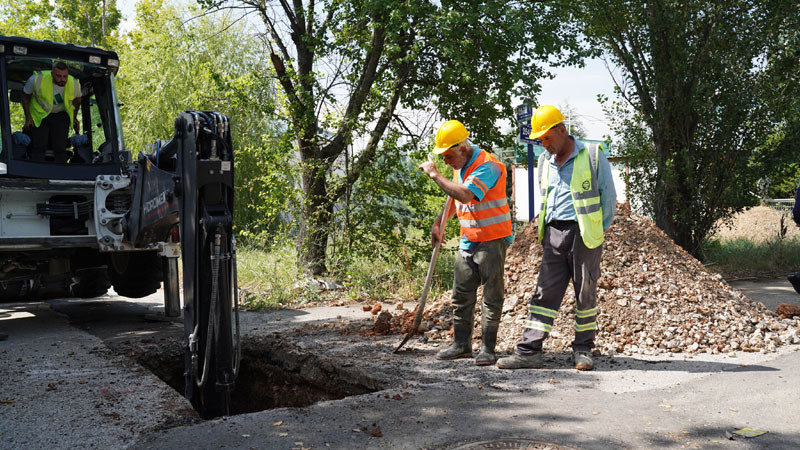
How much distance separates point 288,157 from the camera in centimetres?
1102

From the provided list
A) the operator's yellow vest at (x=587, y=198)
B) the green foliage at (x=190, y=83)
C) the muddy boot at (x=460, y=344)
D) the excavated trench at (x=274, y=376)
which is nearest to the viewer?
the operator's yellow vest at (x=587, y=198)

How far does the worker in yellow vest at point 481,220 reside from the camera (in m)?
5.52

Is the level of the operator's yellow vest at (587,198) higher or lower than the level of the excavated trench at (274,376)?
higher

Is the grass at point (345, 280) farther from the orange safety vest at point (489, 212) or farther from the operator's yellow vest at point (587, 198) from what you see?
the operator's yellow vest at point (587, 198)

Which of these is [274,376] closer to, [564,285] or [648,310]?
[564,285]

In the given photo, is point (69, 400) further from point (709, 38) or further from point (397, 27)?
point (709, 38)

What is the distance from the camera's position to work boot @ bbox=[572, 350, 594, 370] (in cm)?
532

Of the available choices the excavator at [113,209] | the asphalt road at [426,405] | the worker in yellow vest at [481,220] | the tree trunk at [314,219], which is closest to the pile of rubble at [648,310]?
the asphalt road at [426,405]

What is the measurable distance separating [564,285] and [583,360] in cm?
64

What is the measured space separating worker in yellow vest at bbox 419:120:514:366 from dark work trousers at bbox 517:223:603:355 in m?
0.33

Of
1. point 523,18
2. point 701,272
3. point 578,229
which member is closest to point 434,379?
point 578,229

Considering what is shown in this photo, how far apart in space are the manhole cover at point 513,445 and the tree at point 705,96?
9447mm

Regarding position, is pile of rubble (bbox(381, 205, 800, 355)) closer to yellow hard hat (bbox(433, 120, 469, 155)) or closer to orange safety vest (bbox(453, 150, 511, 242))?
orange safety vest (bbox(453, 150, 511, 242))

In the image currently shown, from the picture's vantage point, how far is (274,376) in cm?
639
